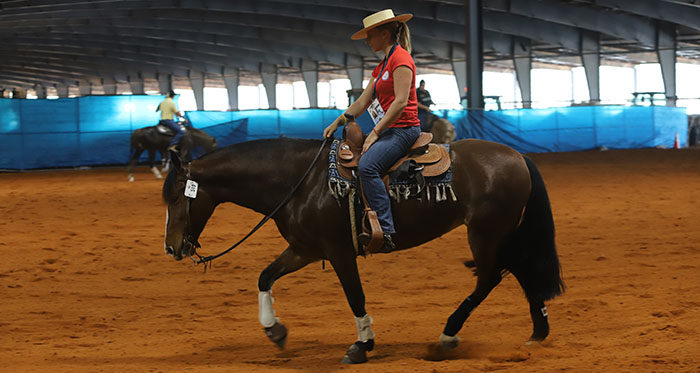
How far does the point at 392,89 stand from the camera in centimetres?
475

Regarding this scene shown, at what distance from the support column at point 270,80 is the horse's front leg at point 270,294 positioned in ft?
133

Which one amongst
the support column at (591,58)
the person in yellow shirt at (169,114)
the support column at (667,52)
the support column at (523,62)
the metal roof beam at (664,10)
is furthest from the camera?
the support column at (523,62)

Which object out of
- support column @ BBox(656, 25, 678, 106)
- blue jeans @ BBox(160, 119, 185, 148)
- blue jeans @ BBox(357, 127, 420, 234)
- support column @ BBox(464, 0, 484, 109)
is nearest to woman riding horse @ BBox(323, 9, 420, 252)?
blue jeans @ BBox(357, 127, 420, 234)

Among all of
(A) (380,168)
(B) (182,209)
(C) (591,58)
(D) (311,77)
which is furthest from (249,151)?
(D) (311,77)

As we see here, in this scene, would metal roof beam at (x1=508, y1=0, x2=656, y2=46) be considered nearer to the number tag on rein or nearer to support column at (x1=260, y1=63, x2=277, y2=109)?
support column at (x1=260, y1=63, x2=277, y2=109)

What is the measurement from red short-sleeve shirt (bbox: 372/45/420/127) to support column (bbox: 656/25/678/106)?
3018 cm

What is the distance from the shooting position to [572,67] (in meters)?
43.6

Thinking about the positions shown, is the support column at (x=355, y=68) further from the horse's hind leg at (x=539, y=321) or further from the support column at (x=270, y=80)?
the horse's hind leg at (x=539, y=321)

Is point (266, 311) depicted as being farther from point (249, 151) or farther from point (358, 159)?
point (358, 159)

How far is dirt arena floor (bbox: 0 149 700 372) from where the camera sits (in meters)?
4.70

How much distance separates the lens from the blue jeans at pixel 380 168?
15.3 ft

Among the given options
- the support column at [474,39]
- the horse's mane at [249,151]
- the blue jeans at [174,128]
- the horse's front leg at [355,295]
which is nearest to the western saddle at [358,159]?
the horse's front leg at [355,295]

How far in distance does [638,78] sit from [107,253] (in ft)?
128

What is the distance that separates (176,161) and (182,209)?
0.34m
